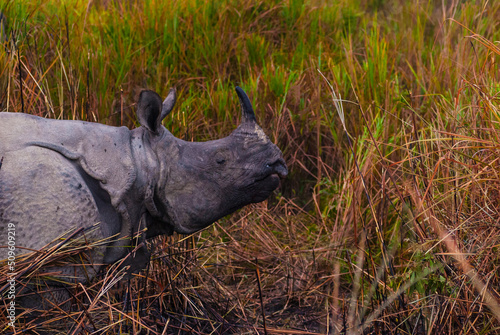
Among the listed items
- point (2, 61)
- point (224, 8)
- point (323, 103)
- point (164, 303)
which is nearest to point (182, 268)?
point (164, 303)

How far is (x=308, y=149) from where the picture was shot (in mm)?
4609

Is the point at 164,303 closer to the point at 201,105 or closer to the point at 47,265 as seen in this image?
the point at 47,265

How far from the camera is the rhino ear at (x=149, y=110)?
7.55ft

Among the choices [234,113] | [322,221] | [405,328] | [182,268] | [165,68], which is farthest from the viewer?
[165,68]

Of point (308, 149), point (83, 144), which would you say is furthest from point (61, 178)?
point (308, 149)

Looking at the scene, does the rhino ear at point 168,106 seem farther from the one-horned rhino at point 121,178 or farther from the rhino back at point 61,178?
the rhino back at point 61,178

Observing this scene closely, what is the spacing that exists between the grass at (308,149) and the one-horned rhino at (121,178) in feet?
1.01

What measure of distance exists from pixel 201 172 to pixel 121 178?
32 cm

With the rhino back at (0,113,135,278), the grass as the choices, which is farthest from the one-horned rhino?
the grass

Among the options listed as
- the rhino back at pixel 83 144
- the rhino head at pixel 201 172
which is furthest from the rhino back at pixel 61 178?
the rhino head at pixel 201 172

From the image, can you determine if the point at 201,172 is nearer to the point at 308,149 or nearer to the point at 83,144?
the point at 83,144

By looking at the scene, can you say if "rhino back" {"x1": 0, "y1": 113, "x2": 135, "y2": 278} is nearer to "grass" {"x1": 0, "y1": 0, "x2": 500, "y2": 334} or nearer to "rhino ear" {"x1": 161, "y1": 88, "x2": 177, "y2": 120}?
"rhino ear" {"x1": 161, "y1": 88, "x2": 177, "y2": 120}

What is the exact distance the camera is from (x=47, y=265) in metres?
2.07

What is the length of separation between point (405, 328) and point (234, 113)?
2192 millimetres
